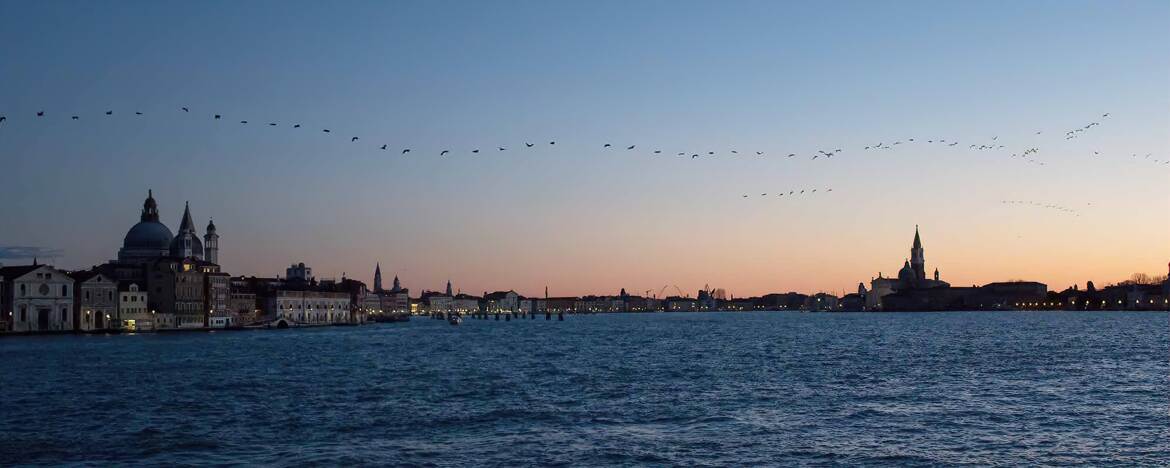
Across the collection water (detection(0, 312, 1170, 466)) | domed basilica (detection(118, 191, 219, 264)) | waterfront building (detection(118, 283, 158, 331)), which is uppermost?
domed basilica (detection(118, 191, 219, 264))

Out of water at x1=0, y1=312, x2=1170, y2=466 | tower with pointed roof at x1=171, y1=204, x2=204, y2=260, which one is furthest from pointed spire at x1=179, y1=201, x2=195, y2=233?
water at x1=0, y1=312, x2=1170, y2=466

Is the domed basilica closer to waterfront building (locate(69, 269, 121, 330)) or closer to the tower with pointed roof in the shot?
the tower with pointed roof

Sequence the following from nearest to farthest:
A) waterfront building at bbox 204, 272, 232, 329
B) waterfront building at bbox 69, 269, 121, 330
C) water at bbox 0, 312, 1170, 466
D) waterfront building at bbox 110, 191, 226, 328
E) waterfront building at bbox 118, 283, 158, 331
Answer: water at bbox 0, 312, 1170, 466 → waterfront building at bbox 69, 269, 121, 330 → waterfront building at bbox 118, 283, 158, 331 → waterfront building at bbox 110, 191, 226, 328 → waterfront building at bbox 204, 272, 232, 329

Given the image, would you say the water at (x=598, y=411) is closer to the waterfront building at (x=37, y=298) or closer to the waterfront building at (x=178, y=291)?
the waterfront building at (x=37, y=298)

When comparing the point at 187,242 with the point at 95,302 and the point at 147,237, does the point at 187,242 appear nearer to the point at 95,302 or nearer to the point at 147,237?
the point at 147,237

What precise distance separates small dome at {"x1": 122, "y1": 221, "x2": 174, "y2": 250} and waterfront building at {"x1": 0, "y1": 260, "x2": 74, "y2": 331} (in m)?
39.0

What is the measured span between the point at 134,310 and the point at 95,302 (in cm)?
772

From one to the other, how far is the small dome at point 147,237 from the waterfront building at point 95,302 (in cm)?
3205

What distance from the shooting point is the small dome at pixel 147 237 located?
7092 inches

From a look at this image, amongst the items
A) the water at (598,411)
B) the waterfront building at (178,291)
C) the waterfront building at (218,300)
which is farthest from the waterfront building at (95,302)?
the water at (598,411)

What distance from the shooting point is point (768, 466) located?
27.4 m

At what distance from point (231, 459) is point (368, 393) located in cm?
1801

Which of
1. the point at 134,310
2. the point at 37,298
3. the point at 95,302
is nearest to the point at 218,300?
the point at 134,310

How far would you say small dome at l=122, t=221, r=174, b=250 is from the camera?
180 metres
